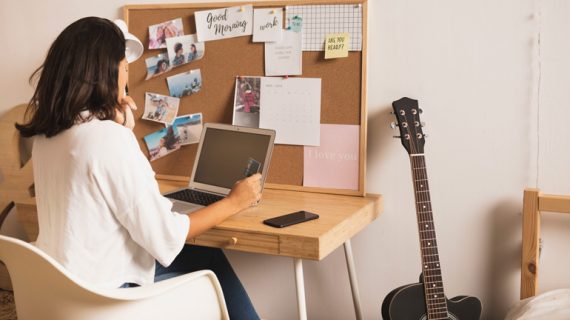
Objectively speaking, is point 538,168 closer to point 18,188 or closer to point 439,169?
point 439,169

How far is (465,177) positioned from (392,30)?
509mm

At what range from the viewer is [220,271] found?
6.91 feet

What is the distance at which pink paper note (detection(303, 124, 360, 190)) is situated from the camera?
2152mm

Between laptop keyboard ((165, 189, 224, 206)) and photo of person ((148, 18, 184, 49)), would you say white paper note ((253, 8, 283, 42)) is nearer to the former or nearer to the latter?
photo of person ((148, 18, 184, 49))

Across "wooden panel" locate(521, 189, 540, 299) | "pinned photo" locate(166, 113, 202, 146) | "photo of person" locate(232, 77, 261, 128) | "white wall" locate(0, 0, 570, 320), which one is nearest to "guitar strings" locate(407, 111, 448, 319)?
"white wall" locate(0, 0, 570, 320)

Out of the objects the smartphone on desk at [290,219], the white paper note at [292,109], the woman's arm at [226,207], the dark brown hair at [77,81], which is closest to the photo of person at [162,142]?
the white paper note at [292,109]

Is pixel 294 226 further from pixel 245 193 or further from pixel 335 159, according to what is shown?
pixel 335 159

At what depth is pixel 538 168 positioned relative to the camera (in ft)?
6.48

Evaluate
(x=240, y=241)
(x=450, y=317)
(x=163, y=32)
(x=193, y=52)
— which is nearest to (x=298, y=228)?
(x=240, y=241)

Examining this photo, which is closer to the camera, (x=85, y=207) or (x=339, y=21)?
(x=85, y=207)

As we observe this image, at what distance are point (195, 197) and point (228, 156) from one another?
168 millimetres

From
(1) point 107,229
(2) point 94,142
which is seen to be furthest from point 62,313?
(2) point 94,142

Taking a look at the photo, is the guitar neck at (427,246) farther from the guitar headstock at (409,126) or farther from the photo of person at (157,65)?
the photo of person at (157,65)

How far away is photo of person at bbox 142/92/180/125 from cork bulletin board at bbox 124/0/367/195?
0.02 metres
